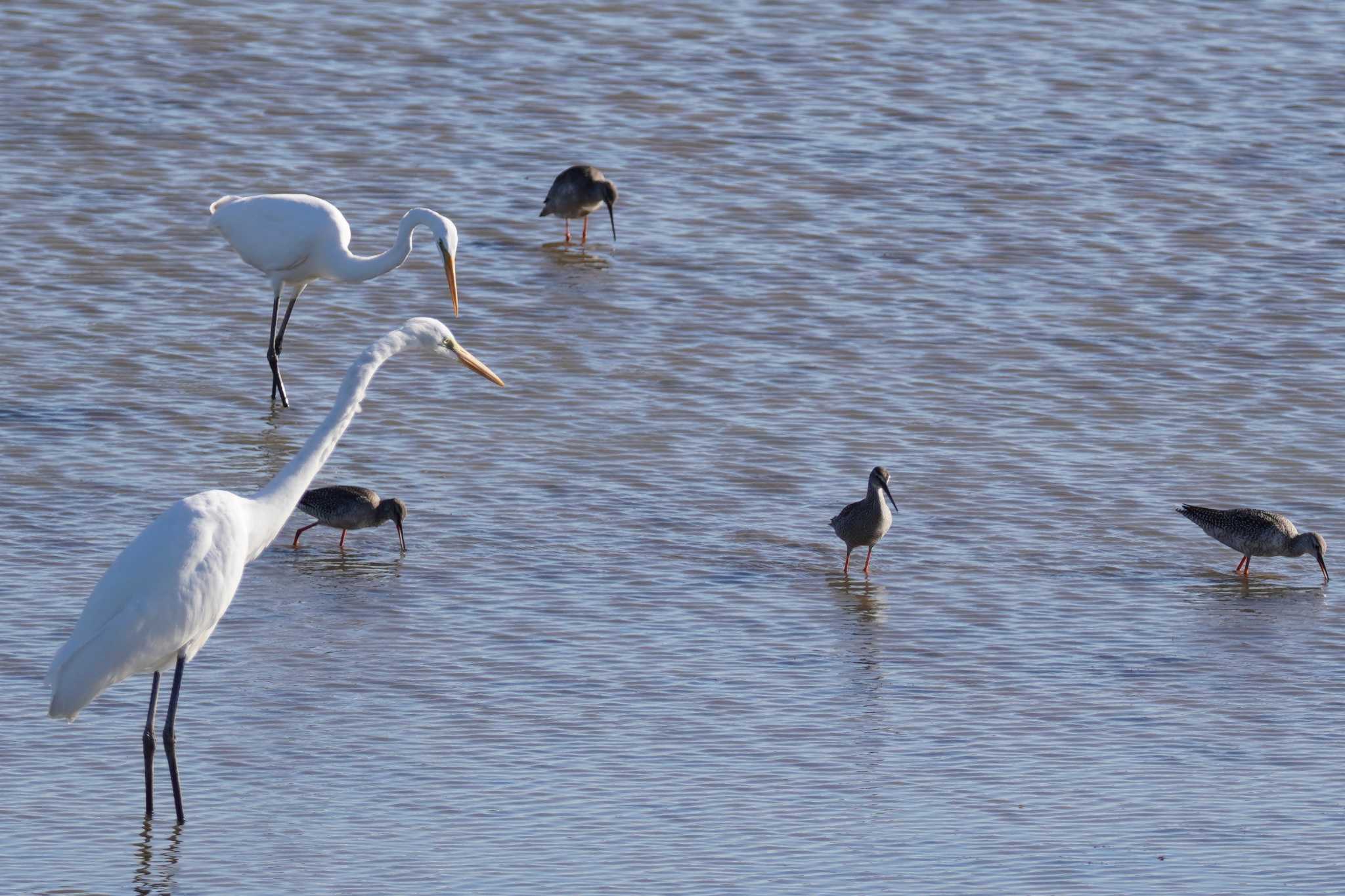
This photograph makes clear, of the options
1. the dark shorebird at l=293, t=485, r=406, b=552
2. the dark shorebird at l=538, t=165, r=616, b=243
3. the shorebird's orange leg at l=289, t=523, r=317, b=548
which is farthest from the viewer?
the dark shorebird at l=538, t=165, r=616, b=243

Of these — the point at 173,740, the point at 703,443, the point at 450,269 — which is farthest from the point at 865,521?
the point at 173,740

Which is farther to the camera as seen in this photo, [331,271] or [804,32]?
[804,32]

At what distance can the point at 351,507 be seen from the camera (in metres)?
9.95

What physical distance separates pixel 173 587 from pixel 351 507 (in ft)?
9.87

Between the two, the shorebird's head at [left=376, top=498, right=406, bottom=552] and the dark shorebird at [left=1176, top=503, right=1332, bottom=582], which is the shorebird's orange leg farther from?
the dark shorebird at [left=1176, top=503, right=1332, bottom=582]

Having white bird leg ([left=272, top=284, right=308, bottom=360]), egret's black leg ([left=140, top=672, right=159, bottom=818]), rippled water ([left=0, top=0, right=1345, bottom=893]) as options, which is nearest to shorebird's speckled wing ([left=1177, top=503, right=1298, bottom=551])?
rippled water ([left=0, top=0, right=1345, bottom=893])

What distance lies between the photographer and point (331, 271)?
12.8 meters

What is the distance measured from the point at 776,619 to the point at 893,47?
13.3 metres

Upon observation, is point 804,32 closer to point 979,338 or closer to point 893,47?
point 893,47

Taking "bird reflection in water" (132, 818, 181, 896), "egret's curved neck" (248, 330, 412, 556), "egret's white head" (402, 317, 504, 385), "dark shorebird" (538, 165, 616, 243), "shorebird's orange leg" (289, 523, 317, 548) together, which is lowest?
"shorebird's orange leg" (289, 523, 317, 548)

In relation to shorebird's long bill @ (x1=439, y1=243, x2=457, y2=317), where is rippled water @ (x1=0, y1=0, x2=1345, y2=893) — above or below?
below

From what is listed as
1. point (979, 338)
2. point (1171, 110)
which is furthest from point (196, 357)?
point (1171, 110)

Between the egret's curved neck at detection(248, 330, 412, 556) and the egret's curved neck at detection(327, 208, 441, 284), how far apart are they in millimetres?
5185

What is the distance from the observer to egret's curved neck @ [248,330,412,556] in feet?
23.9
